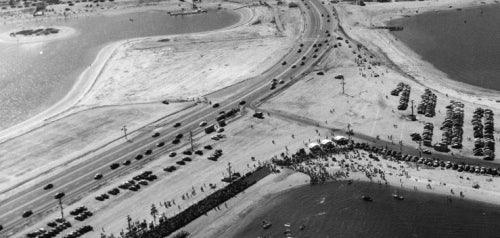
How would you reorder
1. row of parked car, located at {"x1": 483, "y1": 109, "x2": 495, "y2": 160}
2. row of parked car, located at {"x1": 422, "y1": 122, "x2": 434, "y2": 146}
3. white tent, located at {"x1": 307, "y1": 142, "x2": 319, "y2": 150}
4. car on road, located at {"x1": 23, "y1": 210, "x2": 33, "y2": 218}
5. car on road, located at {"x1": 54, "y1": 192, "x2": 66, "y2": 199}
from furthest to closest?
white tent, located at {"x1": 307, "y1": 142, "x2": 319, "y2": 150} < row of parked car, located at {"x1": 422, "y1": 122, "x2": 434, "y2": 146} < row of parked car, located at {"x1": 483, "y1": 109, "x2": 495, "y2": 160} < car on road, located at {"x1": 54, "y1": 192, "x2": 66, "y2": 199} < car on road, located at {"x1": 23, "y1": 210, "x2": 33, "y2": 218}

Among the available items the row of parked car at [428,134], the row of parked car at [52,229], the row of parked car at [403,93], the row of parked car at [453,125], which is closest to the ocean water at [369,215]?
the row of parked car at [428,134]

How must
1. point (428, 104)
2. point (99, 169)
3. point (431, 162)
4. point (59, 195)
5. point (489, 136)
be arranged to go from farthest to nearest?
point (428, 104) → point (489, 136) → point (99, 169) → point (431, 162) → point (59, 195)

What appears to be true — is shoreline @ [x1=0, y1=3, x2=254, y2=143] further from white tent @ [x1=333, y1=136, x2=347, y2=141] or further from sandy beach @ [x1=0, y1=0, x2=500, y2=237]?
white tent @ [x1=333, y1=136, x2=347, y2=141]

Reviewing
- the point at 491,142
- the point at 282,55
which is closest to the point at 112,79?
the point at 282,55

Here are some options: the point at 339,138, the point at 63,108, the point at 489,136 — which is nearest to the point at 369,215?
the point at 339,138

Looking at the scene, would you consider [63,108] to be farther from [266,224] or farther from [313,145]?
[266,224]

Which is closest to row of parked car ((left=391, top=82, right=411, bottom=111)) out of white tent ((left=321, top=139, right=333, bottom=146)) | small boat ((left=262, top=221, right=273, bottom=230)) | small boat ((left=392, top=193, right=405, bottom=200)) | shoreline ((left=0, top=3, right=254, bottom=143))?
white tent ((left=321, top=139, right=333, bottom=146))
